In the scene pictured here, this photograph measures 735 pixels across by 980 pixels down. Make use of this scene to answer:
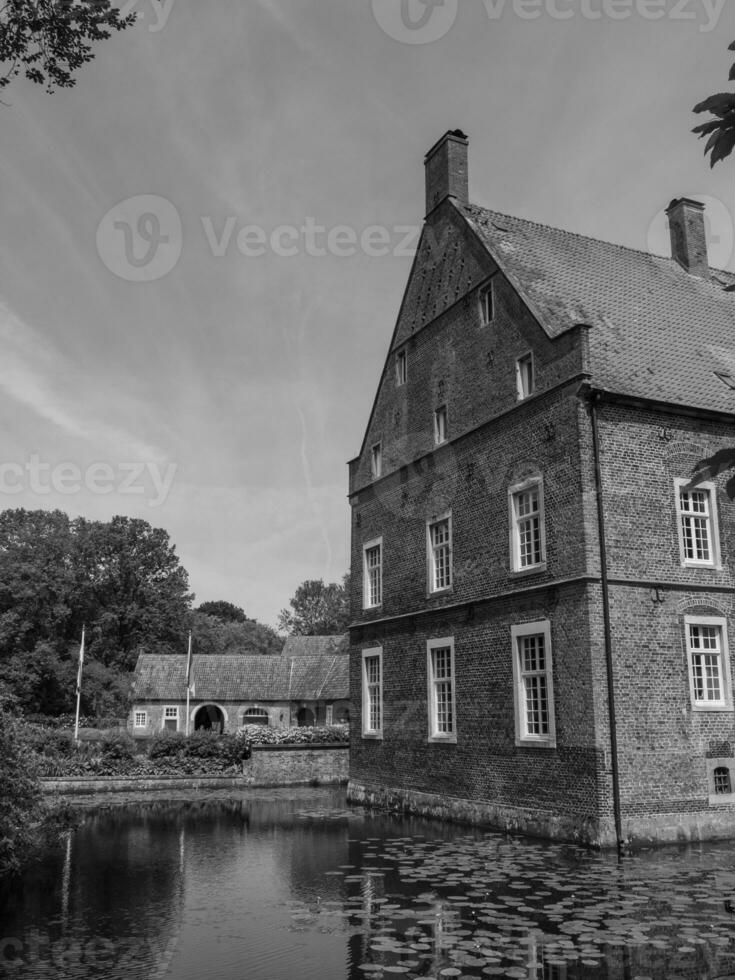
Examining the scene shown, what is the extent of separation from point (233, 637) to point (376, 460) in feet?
265

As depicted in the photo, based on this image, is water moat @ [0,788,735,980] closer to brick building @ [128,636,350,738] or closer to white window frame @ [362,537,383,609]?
white window frame @ [362,537,383,609]

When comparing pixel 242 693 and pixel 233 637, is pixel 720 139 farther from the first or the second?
pixel 233 637

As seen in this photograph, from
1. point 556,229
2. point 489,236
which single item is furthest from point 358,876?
point 556,229

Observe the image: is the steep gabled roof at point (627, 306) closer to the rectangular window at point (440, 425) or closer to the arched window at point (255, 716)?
the rectangular window at point (440, 425)

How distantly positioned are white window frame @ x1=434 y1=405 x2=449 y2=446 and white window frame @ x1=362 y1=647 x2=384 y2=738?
6.16 metres

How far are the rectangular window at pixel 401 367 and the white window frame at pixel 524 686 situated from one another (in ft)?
30.3

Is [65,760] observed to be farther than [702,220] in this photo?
Yes

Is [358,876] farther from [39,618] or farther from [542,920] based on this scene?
[39,618]

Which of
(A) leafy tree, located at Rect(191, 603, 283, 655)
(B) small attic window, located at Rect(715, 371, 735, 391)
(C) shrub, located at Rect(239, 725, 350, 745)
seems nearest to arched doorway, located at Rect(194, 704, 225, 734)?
(C) shrub, located at Rect(239, 725, 350, 745)

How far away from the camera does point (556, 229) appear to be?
24250 millimetres

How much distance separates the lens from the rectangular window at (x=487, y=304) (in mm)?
20812

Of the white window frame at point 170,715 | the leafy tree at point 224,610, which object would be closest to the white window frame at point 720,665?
the white window frame at point 170,715

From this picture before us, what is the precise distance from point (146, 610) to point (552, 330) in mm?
57734

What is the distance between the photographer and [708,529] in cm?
1784
